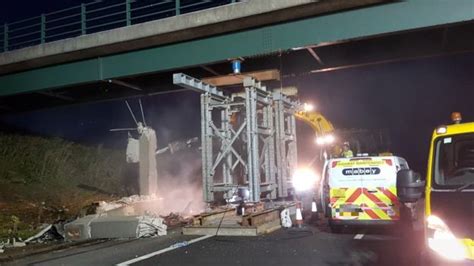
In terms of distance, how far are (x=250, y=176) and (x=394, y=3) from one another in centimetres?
634

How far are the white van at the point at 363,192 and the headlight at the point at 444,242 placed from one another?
20.9ft

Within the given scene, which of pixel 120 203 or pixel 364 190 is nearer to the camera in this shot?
pixel 364 190

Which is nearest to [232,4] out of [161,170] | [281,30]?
[281,30]

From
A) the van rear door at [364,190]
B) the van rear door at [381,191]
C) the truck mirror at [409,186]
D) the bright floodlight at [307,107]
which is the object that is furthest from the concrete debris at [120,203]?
the truck mirror at [409,186]

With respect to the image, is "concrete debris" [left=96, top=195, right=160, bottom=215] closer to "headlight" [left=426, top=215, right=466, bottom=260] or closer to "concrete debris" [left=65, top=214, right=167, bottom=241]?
"concrete debris" [left=65, top=214, right=167, bottom=241]

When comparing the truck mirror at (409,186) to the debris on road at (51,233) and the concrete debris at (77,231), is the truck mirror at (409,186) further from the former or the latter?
the debris on road at (51,233)

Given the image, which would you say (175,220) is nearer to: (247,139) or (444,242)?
(247,139)

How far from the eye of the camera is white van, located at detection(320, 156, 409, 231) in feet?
37.8

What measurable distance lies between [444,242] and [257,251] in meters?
5.29

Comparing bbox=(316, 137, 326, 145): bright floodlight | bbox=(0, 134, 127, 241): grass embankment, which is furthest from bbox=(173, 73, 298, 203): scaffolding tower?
bbox=(0, 134, 127, 241): grass embankment

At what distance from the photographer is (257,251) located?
32.4ft

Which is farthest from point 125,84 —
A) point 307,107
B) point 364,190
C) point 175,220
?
point 364,190

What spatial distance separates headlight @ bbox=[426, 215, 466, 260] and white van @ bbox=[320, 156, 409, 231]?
20.9ft

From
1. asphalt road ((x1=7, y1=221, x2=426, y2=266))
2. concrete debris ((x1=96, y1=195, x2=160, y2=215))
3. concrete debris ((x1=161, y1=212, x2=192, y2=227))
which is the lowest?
asphalt road ((x1=7, y1=221, x2=426, y2=266))
